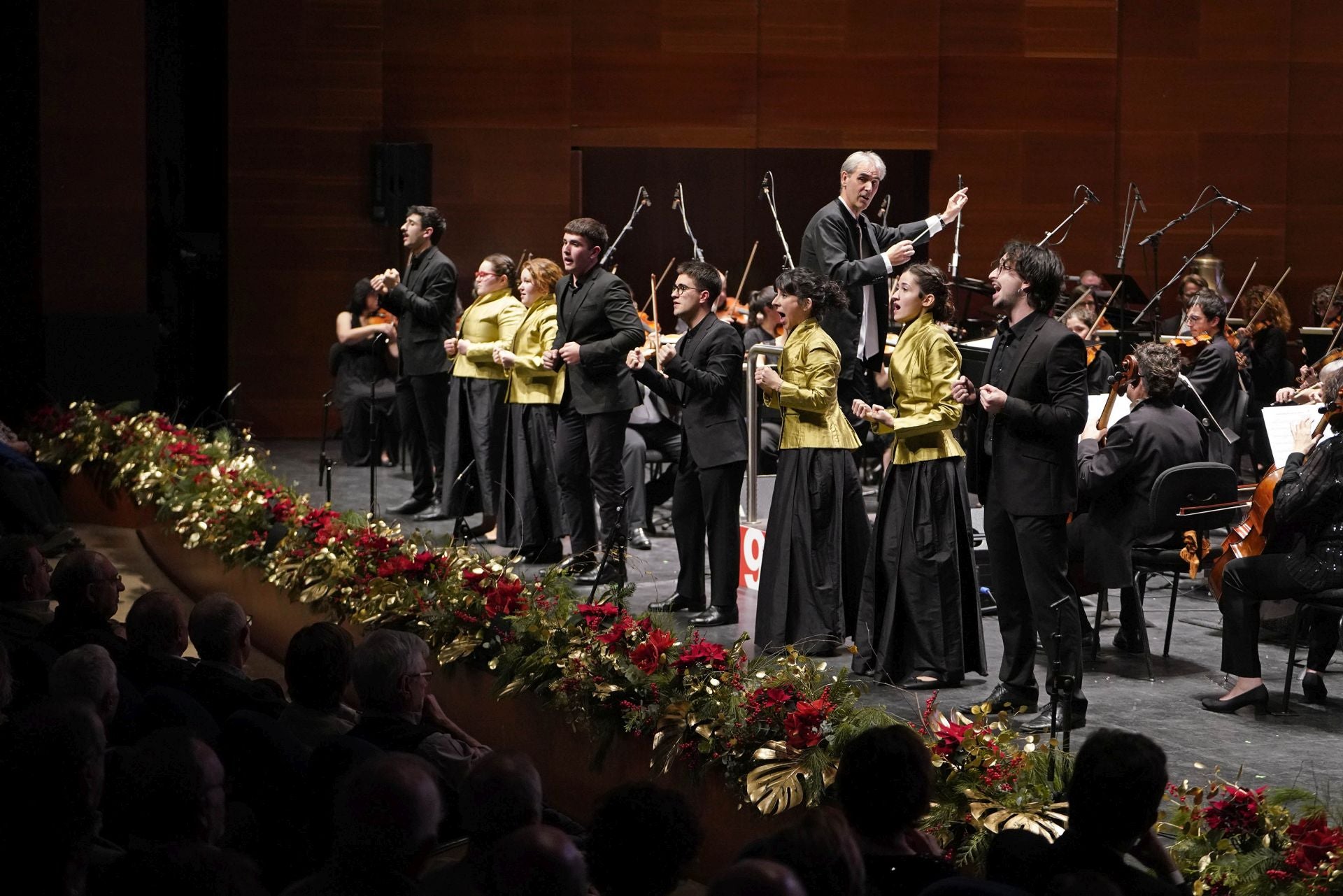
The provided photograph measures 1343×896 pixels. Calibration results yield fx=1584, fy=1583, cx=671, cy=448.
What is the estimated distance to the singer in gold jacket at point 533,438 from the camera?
7.43m

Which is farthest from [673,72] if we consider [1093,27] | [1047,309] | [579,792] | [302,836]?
[302,836]

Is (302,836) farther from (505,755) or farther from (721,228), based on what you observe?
(721,228)

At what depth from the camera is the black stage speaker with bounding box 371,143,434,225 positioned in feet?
37.6

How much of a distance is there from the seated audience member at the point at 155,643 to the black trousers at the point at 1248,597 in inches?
133

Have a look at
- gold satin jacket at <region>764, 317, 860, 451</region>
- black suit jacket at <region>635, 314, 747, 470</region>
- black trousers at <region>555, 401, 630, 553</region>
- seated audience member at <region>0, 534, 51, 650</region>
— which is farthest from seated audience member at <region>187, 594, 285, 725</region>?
black trousers at <region>555, 401, 630, 553</region>

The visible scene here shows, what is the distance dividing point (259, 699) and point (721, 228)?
10.4 metres

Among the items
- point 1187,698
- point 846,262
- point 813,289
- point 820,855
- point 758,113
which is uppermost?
point 758,113

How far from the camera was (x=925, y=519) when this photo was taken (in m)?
5.44

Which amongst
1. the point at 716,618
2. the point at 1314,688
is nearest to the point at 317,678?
the point at 716,618

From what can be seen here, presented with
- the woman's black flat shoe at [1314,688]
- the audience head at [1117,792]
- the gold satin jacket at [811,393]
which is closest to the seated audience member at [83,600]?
the gold satin jacket at [811,393]

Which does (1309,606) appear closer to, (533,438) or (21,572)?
(533,438)

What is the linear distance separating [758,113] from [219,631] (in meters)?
8.82

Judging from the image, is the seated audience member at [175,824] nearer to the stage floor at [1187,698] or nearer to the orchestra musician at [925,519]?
the stage floor at [1187,698]

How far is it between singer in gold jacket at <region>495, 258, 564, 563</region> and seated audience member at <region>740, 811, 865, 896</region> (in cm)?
512
